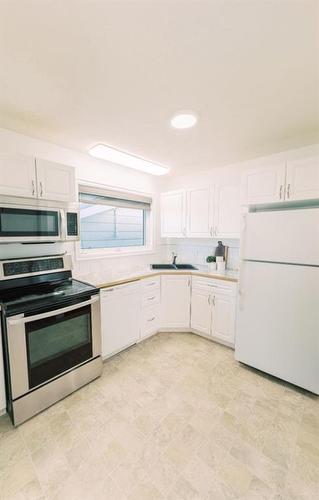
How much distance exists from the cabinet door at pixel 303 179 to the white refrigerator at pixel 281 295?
23 cm

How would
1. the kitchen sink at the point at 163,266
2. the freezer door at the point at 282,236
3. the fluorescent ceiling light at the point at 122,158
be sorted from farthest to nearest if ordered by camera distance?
1. the kitchen sink at the point at 163,266
2. the fluorescent ceiling light at the point at 122,158
3. the freezer door at the point at 282,236

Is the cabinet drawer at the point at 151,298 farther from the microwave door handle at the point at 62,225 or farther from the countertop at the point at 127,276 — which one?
the microwave door handle at the point at 62,225

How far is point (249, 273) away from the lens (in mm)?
2113

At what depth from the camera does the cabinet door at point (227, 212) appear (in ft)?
8.61

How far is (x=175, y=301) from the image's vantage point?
2922mm

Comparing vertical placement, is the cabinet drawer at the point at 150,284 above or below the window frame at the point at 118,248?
below

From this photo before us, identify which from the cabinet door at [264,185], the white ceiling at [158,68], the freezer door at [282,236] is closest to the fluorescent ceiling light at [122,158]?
the white ceiling at [158,68]

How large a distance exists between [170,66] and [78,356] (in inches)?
90.7

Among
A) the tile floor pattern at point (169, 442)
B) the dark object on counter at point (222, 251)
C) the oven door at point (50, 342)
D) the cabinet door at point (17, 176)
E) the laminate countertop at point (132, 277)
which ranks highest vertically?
the cabinet door at point (17, 176)

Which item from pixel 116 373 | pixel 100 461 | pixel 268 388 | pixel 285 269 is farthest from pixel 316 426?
pixel 116 373

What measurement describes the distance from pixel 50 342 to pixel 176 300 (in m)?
1.67

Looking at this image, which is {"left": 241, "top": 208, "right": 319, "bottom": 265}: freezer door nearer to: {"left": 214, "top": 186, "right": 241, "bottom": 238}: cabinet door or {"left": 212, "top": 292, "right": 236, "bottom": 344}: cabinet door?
{"left": 214, "top": 186, "right": 241, "bottom": 238}: cabinet door

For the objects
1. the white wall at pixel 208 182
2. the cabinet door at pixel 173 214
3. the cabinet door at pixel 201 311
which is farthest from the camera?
the cabinet door at pixel 173 214

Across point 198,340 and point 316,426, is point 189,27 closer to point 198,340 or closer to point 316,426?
point 316,426
